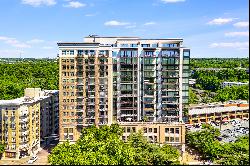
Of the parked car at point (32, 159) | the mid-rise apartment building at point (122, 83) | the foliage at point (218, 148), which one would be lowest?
the parked car at point (32, 159)

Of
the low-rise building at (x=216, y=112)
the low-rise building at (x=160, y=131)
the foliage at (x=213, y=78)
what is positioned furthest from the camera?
the foliage at (x=213, y=78)

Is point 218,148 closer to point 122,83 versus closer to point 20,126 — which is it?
point 122,83

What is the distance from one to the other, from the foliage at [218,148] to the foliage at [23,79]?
59.7 meters

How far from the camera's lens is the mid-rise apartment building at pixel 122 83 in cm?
7450

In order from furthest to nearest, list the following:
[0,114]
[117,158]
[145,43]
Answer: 1. [145,43]
2. [0,114]
3. [117,158]

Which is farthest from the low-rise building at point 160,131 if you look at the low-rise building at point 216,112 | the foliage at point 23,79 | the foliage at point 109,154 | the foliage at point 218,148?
the foliage at point 23,79

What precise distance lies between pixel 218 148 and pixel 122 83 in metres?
22.9

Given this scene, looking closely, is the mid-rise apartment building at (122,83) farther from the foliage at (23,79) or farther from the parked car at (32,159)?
the foliage at (23,79)

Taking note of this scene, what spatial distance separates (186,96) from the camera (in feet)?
254

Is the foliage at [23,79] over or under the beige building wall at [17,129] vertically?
over

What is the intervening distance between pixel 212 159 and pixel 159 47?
24.3m

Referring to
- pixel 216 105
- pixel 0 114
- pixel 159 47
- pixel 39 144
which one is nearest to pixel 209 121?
pixel 216 105

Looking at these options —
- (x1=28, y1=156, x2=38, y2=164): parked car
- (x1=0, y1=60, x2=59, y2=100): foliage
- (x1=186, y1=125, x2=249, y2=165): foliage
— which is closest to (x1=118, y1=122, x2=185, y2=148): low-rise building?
(x1=186, y1=125, x2=249, y2=165): foliage

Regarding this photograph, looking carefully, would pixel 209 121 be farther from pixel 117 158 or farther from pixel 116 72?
pixel 117 158
